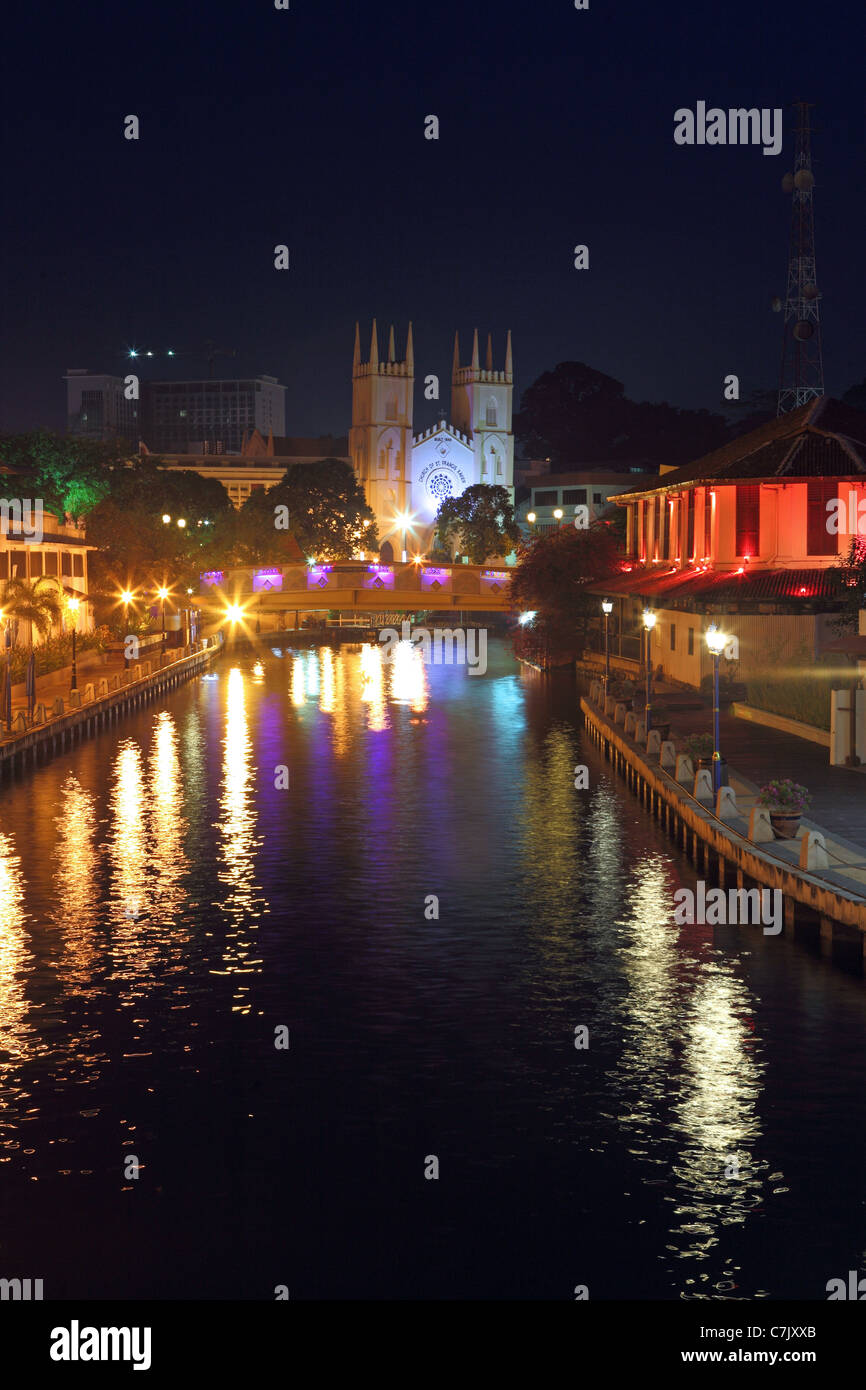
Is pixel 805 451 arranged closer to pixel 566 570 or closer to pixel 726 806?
pixel 566 570

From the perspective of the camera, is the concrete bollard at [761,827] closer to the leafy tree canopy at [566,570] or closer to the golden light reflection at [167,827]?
the golden light reflection at [167,827]

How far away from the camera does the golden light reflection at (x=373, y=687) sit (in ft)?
254

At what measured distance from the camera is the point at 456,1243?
1845 centimetres

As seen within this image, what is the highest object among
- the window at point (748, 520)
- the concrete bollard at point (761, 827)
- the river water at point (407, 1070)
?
Result: the window at point (748, 520)

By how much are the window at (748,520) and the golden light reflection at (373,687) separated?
17.8 metres

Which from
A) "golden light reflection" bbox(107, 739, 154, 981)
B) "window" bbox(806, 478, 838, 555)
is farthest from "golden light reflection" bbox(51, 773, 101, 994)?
"window" bbox(806, 478, 838, 555)

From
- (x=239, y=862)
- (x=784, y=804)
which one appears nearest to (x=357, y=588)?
(x=239, y=862)

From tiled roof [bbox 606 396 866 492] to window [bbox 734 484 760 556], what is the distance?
2.48 ft

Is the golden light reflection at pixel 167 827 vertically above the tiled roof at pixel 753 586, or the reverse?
the tiled roof at pixel 753 586

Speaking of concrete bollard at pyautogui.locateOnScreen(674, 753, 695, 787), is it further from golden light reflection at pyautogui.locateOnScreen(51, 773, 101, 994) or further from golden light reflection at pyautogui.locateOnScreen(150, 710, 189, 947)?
golden light reflection at pyautogui.locateOnScreen(51, 773, 101, 994)

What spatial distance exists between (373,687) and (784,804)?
64.8m

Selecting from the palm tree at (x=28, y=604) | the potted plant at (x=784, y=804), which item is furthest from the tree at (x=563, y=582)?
the potted plant at (x=784, y=804)

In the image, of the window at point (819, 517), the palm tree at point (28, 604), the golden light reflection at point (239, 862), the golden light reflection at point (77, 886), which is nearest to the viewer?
the golden light reflection at point (77, 886)
